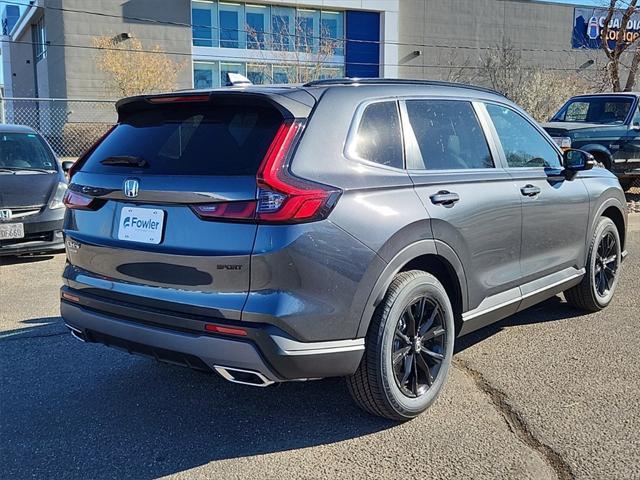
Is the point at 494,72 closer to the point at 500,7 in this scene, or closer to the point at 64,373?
the point at 500,7

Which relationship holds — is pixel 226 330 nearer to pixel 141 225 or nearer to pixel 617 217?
pixel 141 225

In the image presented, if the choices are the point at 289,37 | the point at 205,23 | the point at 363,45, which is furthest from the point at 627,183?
the point at 363,45

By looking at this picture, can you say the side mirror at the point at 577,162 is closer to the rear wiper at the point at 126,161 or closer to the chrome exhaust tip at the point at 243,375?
the chrome exhaust tip at the point at 243,375

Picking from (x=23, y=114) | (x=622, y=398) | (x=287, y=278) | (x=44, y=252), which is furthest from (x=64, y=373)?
(x=23, y=114)

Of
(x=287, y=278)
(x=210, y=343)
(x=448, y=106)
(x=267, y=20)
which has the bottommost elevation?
(x=210, y=343)

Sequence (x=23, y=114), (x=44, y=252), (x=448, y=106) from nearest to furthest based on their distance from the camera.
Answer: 1. (x=448, y=106)
2. (x=44, y=252)
3. (x=23, y=114)

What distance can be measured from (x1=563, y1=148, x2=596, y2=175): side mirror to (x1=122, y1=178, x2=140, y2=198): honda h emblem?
324cm

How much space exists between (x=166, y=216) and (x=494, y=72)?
105 feet

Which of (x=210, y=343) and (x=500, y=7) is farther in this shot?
(x=500, y=7)

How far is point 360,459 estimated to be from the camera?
10.5 ft

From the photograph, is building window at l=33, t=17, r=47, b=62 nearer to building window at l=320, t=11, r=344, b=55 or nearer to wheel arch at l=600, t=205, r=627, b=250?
building window at l=320, t=11, r=344, b=55

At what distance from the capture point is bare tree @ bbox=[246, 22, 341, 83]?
30969 mm

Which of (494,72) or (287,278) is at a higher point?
(494,72)

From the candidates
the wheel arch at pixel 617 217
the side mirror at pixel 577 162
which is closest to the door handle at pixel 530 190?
the side mirror at pixel 577 162
